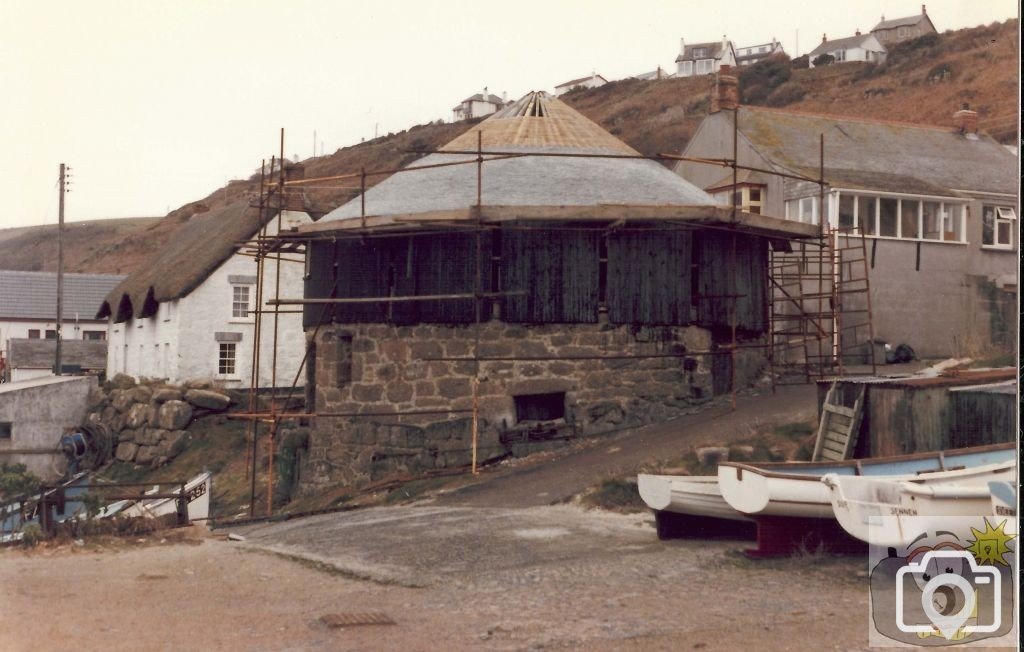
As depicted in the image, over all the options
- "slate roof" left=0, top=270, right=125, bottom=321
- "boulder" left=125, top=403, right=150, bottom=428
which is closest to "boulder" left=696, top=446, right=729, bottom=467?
"boulder" left=125, top=403, right=150, bottom=428

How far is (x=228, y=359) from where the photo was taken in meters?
35.2

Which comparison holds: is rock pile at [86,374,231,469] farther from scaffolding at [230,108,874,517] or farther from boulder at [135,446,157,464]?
scaffolding at [230,108,874,517]

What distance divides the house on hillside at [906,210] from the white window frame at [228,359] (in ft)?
49.6

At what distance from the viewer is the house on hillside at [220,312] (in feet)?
113

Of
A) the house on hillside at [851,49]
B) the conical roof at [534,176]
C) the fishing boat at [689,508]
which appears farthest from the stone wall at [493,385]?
the house on hillside at [851,49]

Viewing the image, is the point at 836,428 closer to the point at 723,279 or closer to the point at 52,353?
the point at 723,279

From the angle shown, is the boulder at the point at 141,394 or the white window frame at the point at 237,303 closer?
the boulder at the point at 141,394

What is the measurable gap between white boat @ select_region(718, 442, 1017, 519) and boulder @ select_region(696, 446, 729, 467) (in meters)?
3.88

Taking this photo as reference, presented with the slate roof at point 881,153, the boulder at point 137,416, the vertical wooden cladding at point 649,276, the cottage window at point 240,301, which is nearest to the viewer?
the vertical wooden cladding at point 649,276

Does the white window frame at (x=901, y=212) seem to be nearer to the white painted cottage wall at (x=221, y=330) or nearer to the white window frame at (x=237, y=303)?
the white painted cottage wall at (x=221, y=330)

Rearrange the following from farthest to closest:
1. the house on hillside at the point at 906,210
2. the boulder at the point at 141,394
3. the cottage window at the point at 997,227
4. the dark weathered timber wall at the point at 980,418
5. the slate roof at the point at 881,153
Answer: the boulder at the point at 141,394, the cottage window at the point at 997,227, the slate roof at the point at 881,153, the house on hillside at the point at 906,210, the dark weathered timber wall at the point at 980,418

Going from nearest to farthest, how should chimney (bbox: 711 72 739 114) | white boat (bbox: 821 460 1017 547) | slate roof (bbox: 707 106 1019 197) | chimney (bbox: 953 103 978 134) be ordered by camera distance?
white boat (bbox: 821 460 1017 547) < slate roof (bbox: 707 106 1019 197) < chimney (bbox: 711 72 739 114) < chimney (bbox: 953 103 978 134)

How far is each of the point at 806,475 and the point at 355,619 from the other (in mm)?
4425

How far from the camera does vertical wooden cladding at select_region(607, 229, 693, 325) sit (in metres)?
19.9
